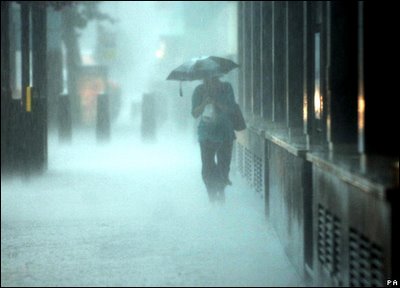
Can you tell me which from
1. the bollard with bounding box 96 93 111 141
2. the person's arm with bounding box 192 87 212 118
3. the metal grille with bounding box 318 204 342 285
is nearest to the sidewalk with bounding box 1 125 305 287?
the metal grille with bounding box 318 204 342 285

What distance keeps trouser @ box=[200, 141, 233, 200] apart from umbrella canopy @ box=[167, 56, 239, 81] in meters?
0.93

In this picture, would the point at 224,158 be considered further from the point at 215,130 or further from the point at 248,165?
the point at 248,165

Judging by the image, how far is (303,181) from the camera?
7848 millimetres

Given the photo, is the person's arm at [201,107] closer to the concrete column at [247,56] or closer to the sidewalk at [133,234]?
the sidewalk at [133,234]

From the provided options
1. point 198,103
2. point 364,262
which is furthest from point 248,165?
point 364,262

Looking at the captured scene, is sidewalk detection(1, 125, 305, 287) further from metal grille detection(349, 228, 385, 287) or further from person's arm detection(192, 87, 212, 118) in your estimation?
metal grille detection(349, 228, 385, 287)

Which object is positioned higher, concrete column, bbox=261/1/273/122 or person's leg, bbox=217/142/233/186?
concrete column, bbox=261/1/273/122

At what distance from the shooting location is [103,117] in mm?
25922

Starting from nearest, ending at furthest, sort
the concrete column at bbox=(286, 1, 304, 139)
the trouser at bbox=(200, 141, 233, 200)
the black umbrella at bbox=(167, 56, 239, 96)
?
the concrete column at bbox=(286, 1, 304, 139) < the trouser at bbox=(200, 141, 233, 200) < the black umbrella at bbox=(167, 56, 239, 96)

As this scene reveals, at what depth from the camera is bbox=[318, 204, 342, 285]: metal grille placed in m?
6.34

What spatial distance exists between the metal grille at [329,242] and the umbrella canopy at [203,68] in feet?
20.8

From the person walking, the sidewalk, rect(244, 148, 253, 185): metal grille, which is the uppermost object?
the person walking

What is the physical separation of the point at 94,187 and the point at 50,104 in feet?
52.8

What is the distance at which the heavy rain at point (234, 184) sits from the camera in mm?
6566
